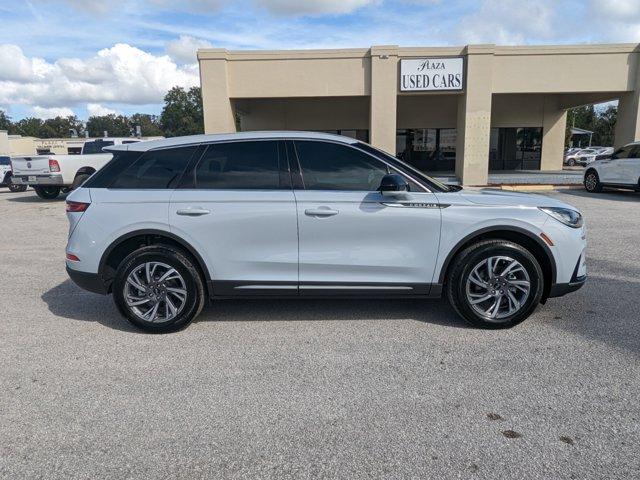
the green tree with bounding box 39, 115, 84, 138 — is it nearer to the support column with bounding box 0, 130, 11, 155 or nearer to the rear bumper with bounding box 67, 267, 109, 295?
the support column with bounding box 0, 130, 11, 155

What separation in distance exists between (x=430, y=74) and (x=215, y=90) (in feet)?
25.8

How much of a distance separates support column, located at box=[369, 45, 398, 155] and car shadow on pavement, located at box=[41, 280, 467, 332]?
13.3 metres

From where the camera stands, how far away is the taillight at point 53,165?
14477mm

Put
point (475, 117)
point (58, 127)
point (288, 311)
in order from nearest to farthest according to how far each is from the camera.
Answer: point (288, 311) < point (475, 117) < point (58, 127)

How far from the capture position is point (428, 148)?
23047 mm

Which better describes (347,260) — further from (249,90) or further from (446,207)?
(249,90)

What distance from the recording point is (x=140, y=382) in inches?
139

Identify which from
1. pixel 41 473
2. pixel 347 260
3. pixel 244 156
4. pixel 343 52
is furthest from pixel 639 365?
pixel 343 52

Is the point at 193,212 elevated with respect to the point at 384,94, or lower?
lower

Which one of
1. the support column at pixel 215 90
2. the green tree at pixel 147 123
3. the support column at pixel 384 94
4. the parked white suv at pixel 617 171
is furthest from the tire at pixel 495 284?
the green tree at pixel 147 123

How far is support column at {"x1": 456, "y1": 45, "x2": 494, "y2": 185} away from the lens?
17.0m

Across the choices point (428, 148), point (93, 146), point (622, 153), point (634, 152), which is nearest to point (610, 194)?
point (622, 153)

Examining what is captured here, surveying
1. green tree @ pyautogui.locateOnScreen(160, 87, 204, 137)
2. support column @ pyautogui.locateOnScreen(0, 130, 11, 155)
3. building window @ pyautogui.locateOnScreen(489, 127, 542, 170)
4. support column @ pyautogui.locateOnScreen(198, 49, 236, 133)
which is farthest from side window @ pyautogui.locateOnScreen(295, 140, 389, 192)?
green tree @ pyautogui.locateOnScreen(160, 87, 204, 137)

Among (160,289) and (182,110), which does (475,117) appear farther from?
(182,110)
